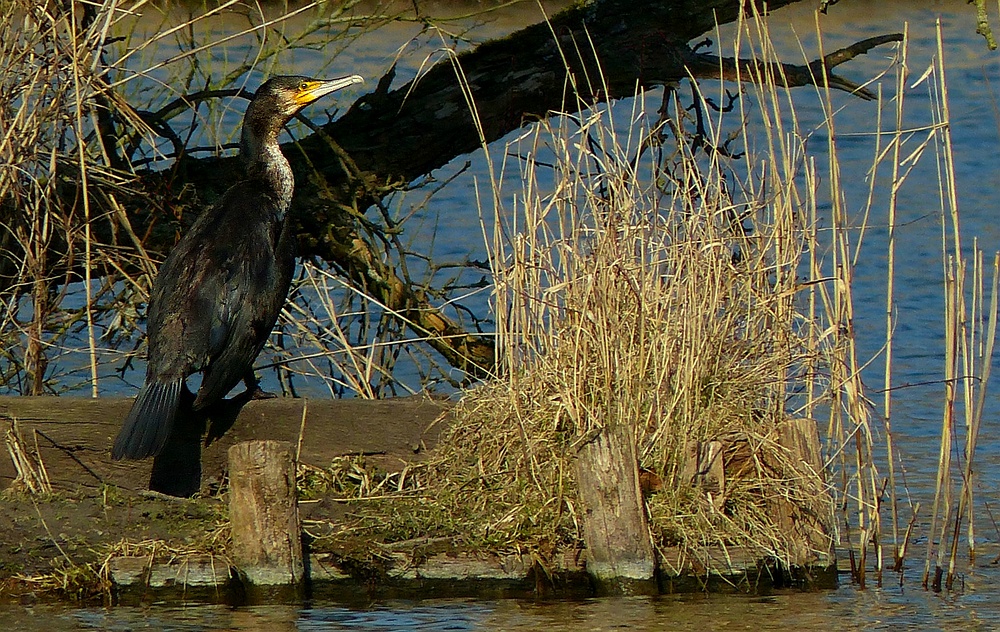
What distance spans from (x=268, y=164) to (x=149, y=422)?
1136 mm

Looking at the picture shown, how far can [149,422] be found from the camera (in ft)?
14.5

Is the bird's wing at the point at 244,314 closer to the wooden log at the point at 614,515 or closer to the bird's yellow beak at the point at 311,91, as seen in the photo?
the bird's yellow beak at the point at 311,91

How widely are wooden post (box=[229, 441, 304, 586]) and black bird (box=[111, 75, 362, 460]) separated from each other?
42 cm

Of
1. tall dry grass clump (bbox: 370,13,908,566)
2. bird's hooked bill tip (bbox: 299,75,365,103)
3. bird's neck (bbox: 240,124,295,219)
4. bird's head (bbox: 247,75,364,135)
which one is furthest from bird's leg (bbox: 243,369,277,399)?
bird's hooked bill tip (bbox: 299,75,365,103)

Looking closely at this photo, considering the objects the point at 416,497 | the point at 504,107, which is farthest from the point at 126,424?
the point at 504,107

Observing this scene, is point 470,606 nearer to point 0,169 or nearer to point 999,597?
point 999,597

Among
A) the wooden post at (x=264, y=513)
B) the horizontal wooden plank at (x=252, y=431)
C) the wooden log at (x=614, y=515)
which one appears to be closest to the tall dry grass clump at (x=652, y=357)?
the wooden log at (x=614, y=515)

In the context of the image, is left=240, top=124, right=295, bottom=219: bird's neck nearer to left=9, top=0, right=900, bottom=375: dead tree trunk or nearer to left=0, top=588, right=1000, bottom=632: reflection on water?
left=9, top=0, right=900, bottom=375: dead tree trunk

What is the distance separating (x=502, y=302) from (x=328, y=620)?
3.48 ft

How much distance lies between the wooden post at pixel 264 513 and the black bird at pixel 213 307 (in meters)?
0.42

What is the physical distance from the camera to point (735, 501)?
4301mm

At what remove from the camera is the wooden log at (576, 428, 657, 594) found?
4.08 meters

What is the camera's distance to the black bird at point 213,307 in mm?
4484

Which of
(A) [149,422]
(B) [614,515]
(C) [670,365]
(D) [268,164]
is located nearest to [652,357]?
(C) [670,365]
